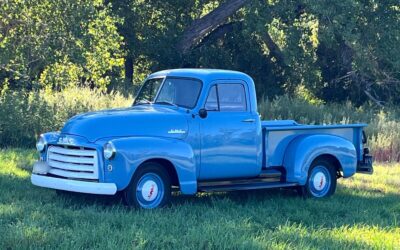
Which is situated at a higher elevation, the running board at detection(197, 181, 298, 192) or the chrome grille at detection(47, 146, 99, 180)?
the chrome grille at detection(47, 146, 99, 180)

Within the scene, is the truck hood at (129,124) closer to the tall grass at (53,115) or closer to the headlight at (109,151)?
the headlight at (109,151)

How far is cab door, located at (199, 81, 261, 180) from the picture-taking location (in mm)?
9672

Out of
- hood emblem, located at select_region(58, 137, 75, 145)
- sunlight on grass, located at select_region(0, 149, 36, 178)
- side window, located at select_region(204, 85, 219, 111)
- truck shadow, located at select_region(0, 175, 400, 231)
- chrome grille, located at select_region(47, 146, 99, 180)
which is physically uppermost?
side window, located at select_region(204, 85, 219, 111)

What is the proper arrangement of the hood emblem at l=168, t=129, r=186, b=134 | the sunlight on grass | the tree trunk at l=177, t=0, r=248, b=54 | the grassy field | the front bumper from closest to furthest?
the grassy field
the front bumper
the hood emblem at l=168, t=129, r=186, b=134
the sunlight on grass
the tree trunk at l=177, t=0, r=248, b=54

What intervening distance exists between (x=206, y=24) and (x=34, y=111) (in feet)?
41.9

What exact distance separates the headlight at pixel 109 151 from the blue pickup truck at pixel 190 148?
0.01 meters

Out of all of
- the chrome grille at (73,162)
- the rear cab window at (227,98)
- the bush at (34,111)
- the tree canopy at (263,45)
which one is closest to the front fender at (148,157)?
the chrome grille at (73,162)

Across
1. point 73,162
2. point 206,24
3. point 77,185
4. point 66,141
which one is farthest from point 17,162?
point 206,24

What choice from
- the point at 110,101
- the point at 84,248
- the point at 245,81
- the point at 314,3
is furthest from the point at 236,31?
the point at 84,248

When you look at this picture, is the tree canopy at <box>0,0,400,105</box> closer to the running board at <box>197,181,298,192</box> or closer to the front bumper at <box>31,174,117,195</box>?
the running board at <box>197,181,298,192</box>

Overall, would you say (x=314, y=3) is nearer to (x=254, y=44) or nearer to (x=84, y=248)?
(x=254, y=44)

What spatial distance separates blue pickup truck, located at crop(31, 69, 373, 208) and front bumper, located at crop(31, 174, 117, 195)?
1 cm

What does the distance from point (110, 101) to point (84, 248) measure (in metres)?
12.6

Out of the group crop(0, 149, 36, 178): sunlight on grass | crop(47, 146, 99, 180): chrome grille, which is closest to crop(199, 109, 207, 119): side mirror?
crop(47, 146, 99, 180): chrome grille
